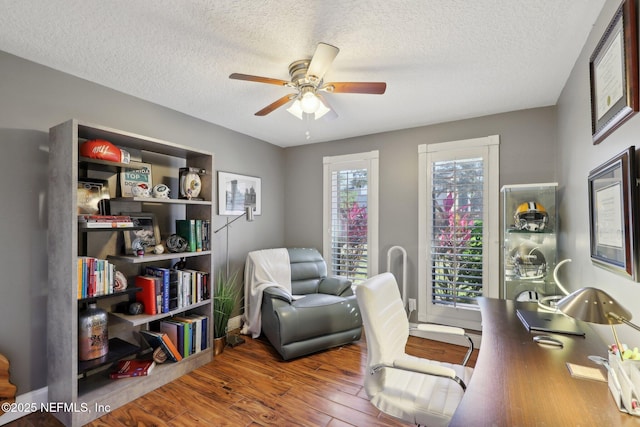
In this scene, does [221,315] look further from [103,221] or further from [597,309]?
[597,309]

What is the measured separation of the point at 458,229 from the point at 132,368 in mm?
3305

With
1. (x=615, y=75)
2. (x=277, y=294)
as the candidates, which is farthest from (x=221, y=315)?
(x=615, y=75)

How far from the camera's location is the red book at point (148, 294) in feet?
8.07

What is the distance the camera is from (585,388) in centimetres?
101

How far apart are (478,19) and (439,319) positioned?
2.84 metres

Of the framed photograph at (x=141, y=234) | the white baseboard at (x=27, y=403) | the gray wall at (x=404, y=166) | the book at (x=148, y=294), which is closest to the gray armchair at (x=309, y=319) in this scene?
the gray wall at (x=404, y=166)

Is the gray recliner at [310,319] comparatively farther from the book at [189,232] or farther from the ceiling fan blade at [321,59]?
the ceiling fan blade at [321,59]

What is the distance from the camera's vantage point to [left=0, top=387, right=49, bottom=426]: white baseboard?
1949mm

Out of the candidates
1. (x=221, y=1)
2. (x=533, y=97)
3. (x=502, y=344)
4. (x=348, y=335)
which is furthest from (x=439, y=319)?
(x=221, y=1)

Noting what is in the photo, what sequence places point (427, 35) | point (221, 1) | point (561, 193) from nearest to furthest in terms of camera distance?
point (221, 1)
point (427, 35)
point (561, 193)

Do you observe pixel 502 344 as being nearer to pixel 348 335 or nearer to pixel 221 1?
pixel 348 335

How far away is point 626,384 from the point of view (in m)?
0.89

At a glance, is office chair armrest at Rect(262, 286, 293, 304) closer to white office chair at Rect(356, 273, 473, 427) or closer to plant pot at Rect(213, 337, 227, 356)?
plant pot at Rect(213, 337, 227, 356)

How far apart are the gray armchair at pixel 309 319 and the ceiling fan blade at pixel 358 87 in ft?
6.52
